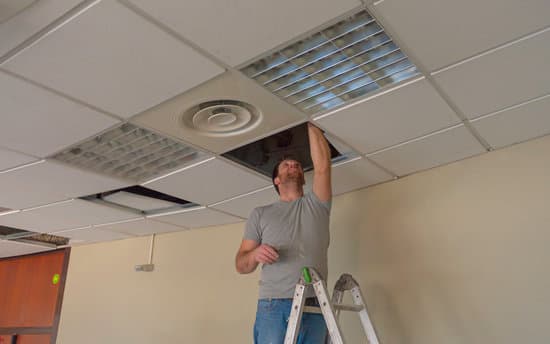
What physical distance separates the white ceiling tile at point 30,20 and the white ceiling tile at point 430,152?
5.14 ft

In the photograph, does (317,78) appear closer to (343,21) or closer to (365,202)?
(343,21)

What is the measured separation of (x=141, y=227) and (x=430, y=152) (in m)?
2.41

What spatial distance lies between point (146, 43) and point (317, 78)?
2.12ft

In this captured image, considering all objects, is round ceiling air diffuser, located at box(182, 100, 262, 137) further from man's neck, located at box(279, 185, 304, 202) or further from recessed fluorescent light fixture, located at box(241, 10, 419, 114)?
man's neck, located at box(279, 185, 304, 202)

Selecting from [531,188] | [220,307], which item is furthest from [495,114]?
[220,307]

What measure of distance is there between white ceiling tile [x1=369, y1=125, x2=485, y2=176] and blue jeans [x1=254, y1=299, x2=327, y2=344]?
3.13 feet

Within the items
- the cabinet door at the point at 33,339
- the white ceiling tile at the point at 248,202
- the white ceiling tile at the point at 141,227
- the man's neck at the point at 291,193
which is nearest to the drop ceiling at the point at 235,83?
the white ceiling tile at the point at 248,202

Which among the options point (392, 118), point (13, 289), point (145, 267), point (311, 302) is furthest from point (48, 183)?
point (13, 289)

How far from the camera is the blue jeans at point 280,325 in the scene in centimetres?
163

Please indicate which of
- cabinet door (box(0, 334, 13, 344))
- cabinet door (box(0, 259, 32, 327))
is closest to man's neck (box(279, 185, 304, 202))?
cabinet door (box(0, 259, 32, 327))

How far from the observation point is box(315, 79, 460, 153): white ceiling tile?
1.76 m

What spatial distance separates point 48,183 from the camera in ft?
8.32

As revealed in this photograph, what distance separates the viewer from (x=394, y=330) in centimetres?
228

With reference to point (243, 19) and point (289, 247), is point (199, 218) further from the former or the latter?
point (243, 19)
